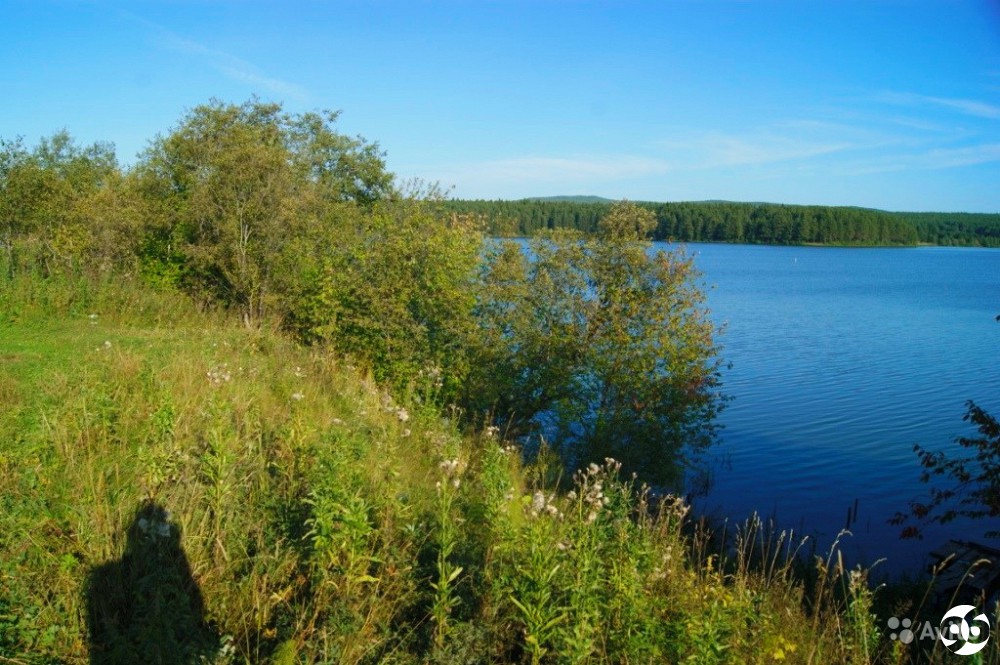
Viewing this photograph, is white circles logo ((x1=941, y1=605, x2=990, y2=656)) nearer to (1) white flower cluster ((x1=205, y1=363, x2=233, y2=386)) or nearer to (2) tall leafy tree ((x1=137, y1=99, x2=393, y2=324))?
(1) white flower cluster ((x1=205, y1=363, x2=233, y2=386))

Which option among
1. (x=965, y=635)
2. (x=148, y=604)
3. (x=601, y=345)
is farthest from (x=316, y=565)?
(x=601, y=345)

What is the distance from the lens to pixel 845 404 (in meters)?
22.0

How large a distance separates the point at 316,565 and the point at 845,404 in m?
20.8

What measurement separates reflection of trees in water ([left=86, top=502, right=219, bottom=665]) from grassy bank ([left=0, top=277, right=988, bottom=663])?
12 millimetres

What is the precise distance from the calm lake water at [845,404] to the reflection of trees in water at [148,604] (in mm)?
9931

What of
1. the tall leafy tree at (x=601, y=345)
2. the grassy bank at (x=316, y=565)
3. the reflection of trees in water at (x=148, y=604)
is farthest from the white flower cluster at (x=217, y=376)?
the tall leafy tree at (x=601, y=345)

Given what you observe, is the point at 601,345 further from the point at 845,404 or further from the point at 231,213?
the point at 845,404

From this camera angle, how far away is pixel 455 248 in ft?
41.3

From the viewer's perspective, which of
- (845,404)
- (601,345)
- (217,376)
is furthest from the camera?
(845,404)

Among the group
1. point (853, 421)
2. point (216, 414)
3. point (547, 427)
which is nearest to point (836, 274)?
point (853, 421)

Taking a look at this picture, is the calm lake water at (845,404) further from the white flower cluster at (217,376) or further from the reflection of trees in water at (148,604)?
the reflection of trees in water at (148,604)

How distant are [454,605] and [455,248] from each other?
8719 mm

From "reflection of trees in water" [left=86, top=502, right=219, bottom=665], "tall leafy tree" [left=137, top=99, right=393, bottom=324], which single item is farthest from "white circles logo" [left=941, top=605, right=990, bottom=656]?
"tall leafy tree" [left=137, top=99, right=393, bottom=324]

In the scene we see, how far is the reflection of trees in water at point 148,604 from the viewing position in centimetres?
392
